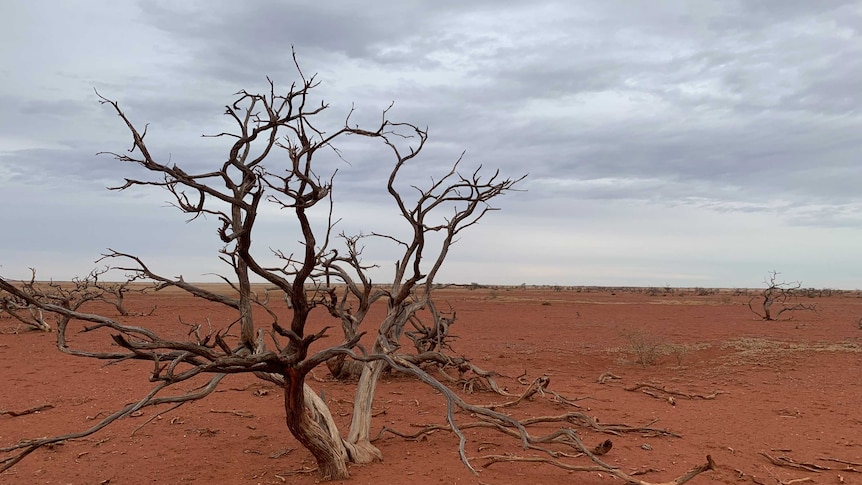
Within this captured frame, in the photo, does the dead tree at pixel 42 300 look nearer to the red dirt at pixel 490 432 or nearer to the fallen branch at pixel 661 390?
the red dirt at pixel 490 432

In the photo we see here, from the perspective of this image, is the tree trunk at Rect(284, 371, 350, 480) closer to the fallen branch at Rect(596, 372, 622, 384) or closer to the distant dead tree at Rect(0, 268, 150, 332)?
the distant dead tree at Rect(0, 268, 150, 332)

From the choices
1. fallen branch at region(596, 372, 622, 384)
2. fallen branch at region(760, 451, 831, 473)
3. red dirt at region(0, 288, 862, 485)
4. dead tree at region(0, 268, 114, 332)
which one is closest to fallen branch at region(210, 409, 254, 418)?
red dirt at region(0, 288, 862, 485)

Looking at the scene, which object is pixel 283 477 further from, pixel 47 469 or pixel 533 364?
pixel 533 364

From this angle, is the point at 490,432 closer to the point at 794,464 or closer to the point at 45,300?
the point at 794,464

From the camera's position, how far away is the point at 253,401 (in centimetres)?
953

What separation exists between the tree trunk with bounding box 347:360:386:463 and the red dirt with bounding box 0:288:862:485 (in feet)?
0.61

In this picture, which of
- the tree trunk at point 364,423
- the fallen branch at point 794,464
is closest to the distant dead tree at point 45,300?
the tree trunk at point 364,423

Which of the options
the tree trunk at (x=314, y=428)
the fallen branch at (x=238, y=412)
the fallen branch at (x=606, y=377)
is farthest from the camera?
the fallen branch at (x=606, y=377)

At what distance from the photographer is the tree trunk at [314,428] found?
531 centimetres

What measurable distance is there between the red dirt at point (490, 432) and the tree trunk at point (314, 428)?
0.22 m

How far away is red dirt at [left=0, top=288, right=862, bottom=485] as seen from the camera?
20.3ft

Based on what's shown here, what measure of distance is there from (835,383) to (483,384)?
6.28m

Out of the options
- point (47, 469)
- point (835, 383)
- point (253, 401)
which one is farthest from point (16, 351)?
point (835, 383)

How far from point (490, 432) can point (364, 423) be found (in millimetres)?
1761
